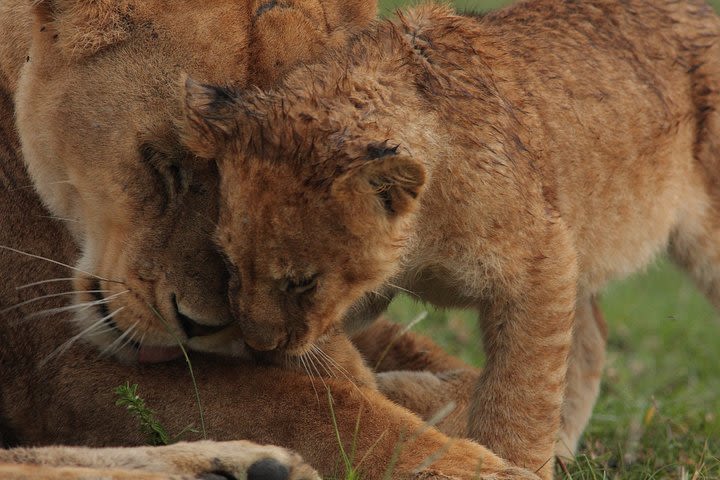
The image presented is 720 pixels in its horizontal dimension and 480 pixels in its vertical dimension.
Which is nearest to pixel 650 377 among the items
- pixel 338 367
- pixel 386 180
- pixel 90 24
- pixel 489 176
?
pixel 489 176

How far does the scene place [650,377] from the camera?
688 centimetres

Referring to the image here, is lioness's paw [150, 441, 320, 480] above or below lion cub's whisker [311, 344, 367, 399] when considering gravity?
above

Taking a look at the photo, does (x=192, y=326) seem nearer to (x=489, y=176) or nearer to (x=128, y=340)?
(x=128, y=340)

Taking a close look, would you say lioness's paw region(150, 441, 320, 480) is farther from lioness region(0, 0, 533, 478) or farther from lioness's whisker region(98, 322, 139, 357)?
lioness's whisker region(98, 322, 139, 357)

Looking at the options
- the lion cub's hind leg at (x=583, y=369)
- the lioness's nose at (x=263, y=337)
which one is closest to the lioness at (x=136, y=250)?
the lioness's nose at (x=263, y=337)

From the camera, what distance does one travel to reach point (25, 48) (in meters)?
3.78

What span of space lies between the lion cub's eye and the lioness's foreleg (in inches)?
27.7

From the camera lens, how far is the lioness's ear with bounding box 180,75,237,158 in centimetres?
324

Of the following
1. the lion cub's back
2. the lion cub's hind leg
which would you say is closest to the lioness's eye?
the lion cub's back

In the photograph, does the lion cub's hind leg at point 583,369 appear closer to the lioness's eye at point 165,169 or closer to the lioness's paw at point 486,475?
the lioness's paw at point 486,475

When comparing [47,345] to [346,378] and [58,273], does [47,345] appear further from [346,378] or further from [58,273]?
[346,378]

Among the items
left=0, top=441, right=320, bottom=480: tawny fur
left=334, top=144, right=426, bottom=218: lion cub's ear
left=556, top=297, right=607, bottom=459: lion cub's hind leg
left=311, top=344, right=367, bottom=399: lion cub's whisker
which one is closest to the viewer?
left=0, top=441, right=320, bottom=480: tawny fur

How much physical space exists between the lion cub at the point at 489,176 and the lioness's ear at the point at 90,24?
14.2 inches

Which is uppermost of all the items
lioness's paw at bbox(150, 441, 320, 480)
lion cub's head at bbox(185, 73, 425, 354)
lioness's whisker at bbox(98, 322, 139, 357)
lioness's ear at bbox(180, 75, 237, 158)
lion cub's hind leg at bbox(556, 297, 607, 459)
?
lioness's ear at bbox(180, 75, 237, 158)
